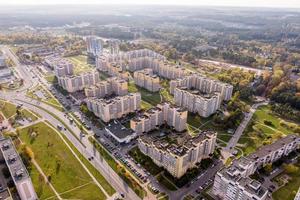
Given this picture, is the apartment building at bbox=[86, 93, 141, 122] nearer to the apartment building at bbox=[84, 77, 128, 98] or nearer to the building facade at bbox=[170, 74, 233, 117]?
the apartment building at bbox=[84, 77, 128, 98]

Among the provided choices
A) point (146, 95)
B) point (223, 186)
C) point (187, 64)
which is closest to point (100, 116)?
point (146, 95)

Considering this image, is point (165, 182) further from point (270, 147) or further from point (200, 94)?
point (200, 94)

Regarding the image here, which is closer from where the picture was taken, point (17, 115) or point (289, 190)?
point (289, 190)

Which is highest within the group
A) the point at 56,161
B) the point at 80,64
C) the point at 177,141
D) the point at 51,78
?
the point at 80,64

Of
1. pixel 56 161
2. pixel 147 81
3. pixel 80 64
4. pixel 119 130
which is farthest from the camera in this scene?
pixel 80 64

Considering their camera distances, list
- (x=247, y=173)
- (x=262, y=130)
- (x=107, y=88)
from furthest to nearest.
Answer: (x=107, y=88)
(x=262, y=130)
(x=247, y=173)

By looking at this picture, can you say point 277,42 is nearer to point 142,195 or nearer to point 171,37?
point 171,37

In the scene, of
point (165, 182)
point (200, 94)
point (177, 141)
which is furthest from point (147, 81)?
point (165, 182)
